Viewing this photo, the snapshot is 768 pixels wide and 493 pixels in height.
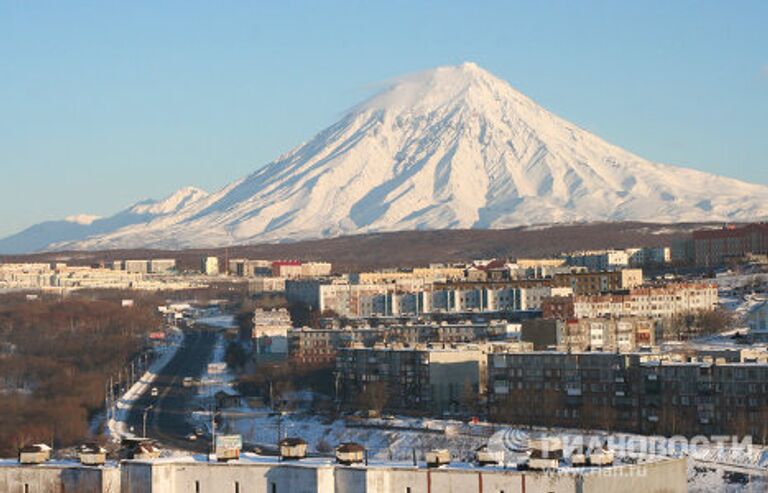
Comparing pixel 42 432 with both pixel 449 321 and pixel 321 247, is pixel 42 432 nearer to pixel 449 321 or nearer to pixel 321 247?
pixel 449 321

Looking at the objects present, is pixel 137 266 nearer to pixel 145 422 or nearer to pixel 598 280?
pixel 598 280

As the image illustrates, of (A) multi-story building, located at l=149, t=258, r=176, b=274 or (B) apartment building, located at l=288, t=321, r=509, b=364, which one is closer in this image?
(B) apartment building, located at l=288, t=321, r=509, b=364

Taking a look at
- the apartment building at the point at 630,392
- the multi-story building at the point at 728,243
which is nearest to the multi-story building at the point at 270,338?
the apartment building at the point at 630,392

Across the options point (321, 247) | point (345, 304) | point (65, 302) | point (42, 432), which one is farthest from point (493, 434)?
point (321, 247)

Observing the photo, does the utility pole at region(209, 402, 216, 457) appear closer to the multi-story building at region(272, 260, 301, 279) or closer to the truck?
the truck

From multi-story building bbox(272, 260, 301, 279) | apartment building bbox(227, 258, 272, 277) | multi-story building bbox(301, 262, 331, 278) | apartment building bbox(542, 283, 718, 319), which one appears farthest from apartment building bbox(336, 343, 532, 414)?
apartment building bbox(227, 258, 272, 277)

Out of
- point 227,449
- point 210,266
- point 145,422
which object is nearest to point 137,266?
point 210,266

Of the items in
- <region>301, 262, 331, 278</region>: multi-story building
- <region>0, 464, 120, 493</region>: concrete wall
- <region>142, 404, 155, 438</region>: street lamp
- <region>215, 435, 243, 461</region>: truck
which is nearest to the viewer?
<region>0, 464, 120, 493</region>: concrete wall

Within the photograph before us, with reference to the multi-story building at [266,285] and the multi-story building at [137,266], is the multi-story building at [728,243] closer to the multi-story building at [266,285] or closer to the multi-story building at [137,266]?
the multi-story building at [266,285]
